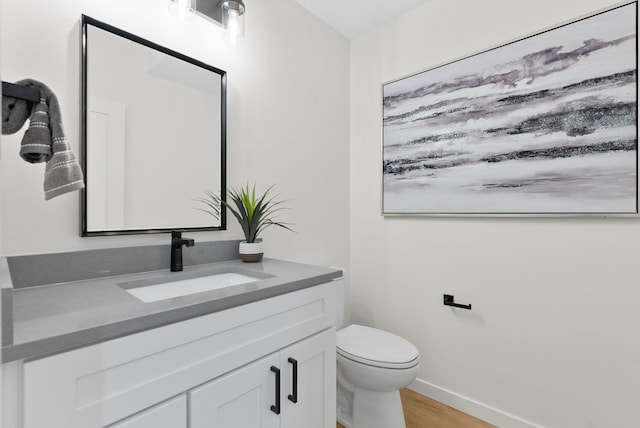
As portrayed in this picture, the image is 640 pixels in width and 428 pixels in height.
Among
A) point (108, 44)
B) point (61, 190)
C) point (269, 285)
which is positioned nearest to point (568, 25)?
point (269, 285)

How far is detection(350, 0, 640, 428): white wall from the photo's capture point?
1.43 meters

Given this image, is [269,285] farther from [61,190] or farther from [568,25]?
[568,25]

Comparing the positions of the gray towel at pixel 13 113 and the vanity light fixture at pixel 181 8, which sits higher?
the vanity light fixture at pixel 181 8

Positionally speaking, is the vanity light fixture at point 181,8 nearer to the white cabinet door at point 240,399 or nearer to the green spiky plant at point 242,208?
the green spiky plant at point 242,208

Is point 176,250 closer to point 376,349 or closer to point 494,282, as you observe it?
point 376,349

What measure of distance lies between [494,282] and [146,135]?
1.81 metres

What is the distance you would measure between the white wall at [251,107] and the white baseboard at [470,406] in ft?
3.03

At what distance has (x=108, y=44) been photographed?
1.21 m

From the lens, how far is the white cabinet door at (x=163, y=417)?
75 centimetres

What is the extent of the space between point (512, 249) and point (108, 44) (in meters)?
2.00

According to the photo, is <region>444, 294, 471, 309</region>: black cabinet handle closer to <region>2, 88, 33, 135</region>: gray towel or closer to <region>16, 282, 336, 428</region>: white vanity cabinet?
<region>16, 282, 336, 428</region>: white vanity cabinet

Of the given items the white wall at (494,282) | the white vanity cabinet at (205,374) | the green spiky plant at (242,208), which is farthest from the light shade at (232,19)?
the white vanity cabinet at (205,374)

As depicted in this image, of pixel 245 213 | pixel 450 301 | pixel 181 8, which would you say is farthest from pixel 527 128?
pixel 181 8

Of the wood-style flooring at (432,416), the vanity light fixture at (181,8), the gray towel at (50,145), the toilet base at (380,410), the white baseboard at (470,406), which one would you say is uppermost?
the vanity light fixture at (181,8)
